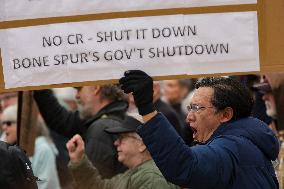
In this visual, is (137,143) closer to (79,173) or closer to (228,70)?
(79,173)

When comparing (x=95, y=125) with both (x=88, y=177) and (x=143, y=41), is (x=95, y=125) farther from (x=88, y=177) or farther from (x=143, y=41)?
(x=143, y=41)

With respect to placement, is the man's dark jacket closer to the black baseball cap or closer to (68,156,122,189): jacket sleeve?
the black baseball cap

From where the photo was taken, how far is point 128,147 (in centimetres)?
720

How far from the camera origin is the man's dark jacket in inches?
300

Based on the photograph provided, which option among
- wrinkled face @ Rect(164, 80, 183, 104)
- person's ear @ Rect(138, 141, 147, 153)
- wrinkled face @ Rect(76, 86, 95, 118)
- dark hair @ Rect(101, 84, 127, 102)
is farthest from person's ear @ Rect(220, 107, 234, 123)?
wrinkled face @ Rect(164, 80, 183, 104)

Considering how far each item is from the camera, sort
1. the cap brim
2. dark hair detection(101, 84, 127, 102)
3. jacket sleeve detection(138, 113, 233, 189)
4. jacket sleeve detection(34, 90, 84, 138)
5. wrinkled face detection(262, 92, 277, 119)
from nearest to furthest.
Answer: jacket sleeve detection(138, 113, 233, 189)
the cap brim
wrinkled face detection(262, 92, 277, 119)
dark hair detection(101, 84, 127, 102)
jacket sleeve detection(34, 90, 84, 138)

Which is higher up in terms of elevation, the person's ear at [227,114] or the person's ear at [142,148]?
the person's ear at [227,114]

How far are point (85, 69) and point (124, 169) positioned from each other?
2.36m

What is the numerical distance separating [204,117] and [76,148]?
1.72 metres

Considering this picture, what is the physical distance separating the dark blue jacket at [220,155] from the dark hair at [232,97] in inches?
2.8

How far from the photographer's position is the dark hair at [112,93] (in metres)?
8.31

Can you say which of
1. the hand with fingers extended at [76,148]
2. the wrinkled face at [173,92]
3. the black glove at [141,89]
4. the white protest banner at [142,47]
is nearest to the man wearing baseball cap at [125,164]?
the hand with fingers extended at [76,148]

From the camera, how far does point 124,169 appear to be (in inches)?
301

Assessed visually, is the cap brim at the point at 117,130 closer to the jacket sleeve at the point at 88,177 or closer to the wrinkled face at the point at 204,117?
the jacket sleeve at the point at 88,177
